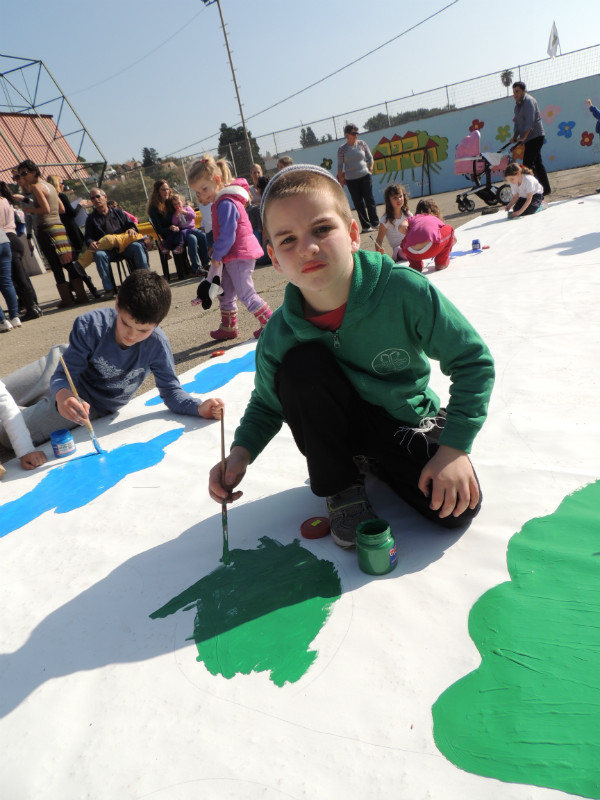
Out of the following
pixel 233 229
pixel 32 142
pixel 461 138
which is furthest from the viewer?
pixel 32 142

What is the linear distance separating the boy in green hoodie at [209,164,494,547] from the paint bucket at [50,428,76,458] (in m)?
1.11

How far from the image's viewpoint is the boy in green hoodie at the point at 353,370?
124 centimetres

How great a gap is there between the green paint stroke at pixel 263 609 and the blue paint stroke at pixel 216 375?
4.84 ft

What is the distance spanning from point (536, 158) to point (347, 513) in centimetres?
815

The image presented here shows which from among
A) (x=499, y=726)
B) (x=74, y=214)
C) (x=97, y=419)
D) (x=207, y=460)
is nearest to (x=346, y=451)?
(x=499, y=726)

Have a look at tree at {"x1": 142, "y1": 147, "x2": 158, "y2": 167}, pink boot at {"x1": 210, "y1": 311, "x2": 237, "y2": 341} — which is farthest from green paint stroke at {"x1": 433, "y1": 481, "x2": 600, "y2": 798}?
tree at {"x1": 142, "y1": 147, "x2": 158, "y2": 167}

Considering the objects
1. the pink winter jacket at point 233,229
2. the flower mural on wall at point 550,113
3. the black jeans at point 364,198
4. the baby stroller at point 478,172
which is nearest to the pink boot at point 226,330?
the pink winter jacket at point 233,229

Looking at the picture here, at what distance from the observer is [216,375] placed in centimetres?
300

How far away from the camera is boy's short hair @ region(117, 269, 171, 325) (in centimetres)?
214

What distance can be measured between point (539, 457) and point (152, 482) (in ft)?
4.13

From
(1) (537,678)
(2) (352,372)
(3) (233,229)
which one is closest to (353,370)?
(2) (352,372)

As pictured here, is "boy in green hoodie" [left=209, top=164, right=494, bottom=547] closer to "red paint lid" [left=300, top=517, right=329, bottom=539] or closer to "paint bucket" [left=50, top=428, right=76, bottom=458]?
"red paint lid" [left=300, top=517, right=329, bottom=539]

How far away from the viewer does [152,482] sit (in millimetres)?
1930

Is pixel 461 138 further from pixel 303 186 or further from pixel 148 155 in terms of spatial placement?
pixel 148 155
